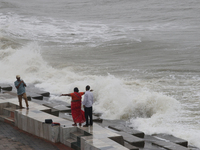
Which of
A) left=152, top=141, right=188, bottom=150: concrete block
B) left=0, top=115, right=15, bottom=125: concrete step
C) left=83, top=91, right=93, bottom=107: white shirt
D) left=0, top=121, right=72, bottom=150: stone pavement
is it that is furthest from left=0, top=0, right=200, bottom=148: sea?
left=0, top=115, right=15, bottom=125: concrete step

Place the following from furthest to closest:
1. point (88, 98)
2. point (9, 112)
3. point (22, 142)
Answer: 1. point (9, 112)
2. point (22, 142)
3. point (88, 98)

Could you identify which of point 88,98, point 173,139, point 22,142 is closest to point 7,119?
point 22,142

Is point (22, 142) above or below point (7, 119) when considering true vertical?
below

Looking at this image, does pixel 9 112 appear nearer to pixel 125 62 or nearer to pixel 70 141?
pixel 70 141

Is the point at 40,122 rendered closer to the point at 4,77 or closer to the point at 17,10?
the point at 4,77

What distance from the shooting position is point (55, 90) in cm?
1834

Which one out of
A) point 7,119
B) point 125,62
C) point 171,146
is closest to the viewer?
point 171,146

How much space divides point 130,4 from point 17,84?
65.2 meters

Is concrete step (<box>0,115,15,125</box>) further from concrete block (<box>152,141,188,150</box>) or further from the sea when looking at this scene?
concrete block (<box>152,141,188,150</box>)

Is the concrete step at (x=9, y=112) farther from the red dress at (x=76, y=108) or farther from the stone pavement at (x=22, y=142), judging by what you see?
the red dress at (x=76, y=108)

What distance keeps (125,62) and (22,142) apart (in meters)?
17.8

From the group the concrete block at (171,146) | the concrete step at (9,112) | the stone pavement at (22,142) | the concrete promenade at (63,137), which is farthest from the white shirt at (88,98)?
the concrete step at (9,112)

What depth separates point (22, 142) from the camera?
29.5ft

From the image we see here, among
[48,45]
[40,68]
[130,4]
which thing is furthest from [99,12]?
[40,68]
